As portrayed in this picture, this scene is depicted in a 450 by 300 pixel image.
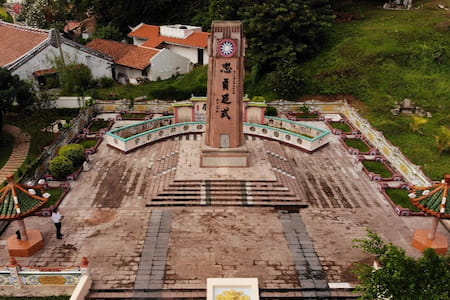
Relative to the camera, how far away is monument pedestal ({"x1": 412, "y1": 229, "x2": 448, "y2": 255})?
13078mm

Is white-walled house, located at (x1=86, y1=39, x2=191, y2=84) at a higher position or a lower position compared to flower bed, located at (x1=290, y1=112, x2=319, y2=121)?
higher

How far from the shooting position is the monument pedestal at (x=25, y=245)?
41.7 feet

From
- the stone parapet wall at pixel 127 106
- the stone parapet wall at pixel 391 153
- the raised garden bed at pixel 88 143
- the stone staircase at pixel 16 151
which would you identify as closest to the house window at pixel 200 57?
the stone parapet wall at pixel 127 106

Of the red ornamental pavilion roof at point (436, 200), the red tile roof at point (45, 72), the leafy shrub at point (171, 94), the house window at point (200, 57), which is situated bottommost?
the red ornamental pavilion roof at point (436, 200)

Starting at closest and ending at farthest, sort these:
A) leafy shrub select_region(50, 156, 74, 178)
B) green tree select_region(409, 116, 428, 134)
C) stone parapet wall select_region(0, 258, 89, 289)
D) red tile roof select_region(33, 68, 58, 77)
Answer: stone parapet wall select_region(0, 258, 89, 289) → leafy shrub select_region(50, 156, 74, 178) → green tree select_region(409, 116, 428, 134) → red tile roof select_region(33, 68, 58, 77)

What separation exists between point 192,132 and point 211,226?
31.1 ft

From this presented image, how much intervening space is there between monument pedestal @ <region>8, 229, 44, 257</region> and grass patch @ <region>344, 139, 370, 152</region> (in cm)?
1670

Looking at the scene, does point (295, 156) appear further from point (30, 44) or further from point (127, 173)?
point (30, 44)

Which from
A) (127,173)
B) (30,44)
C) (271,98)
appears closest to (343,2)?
(271,98)

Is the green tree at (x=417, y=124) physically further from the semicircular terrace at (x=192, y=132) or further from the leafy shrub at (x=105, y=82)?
the leafy shrub at (x=105, y=82)

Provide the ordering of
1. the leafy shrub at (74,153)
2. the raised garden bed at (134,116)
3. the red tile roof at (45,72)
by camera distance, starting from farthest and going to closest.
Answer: the red tile roof at (45,72), the raised garden bed at (134,116), the leafy shrub at (74,153)

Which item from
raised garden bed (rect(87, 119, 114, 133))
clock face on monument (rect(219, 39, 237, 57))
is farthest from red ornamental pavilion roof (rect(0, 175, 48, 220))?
→ raised garden bed (rect(87, 119, 114, 133))

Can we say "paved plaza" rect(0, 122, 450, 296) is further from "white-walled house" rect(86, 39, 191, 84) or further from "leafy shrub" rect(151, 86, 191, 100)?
"white-walled house" rect(86, 39, 191, 84)

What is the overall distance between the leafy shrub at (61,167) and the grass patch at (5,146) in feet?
16.2
